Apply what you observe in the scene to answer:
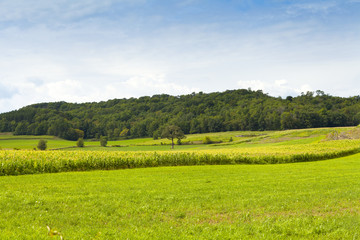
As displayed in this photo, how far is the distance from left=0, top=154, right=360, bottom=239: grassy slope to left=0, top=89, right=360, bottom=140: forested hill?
9594 cm

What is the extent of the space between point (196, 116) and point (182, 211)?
393ft

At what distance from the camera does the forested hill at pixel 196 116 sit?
356 ft

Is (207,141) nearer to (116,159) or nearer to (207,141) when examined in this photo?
(207,141)

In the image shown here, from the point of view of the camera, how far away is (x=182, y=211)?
10250 mm

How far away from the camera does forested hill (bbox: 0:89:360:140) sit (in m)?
108

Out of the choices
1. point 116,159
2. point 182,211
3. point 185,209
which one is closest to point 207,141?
point 116,159

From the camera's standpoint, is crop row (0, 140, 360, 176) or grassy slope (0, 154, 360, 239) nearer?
grassy slope (0, 154, 360, 239)

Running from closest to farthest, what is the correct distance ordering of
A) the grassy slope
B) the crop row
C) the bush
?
the grassy slope < the crop row < the bush

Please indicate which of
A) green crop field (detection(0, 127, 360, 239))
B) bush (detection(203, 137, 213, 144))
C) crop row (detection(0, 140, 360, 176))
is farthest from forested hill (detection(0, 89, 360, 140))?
green crop field (detection(0, 127, 360, 239))

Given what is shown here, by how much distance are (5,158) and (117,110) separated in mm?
134015

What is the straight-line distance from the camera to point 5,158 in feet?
68.3

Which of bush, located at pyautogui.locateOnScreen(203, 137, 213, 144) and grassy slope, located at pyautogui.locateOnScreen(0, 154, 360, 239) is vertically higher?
grassy slope, located at pyautogui.locateOnScreen(0, 154, 360, 239)

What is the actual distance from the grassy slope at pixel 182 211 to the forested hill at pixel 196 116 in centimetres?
9594

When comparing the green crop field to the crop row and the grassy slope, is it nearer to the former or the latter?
the grassy slope
